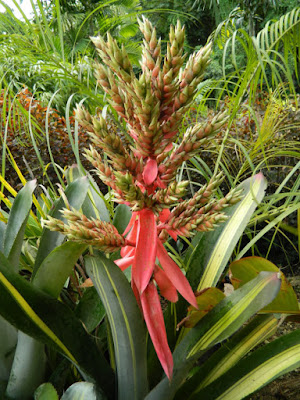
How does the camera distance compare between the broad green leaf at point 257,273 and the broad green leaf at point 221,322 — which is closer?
the broad green leaf at point 221,322

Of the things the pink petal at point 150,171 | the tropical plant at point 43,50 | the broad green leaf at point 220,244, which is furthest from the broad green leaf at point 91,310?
the tropical plant at point 43,50

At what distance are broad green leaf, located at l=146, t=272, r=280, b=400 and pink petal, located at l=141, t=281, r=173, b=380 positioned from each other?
0.08 metres

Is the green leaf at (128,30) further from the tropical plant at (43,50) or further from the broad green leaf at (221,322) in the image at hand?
the broad green leaf at (221,322)

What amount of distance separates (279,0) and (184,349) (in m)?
10.7

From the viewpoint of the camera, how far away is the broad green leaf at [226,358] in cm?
69

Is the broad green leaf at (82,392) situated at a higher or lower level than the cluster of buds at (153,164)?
lower

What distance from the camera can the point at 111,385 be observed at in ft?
2.20

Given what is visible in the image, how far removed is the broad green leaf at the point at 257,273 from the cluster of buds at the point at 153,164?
0.76 feet

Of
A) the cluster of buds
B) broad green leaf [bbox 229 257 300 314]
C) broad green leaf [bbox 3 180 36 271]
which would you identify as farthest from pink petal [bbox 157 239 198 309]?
broad green leaf [bbox 3 180 36 271]

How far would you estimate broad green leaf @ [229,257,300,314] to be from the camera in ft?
2.35

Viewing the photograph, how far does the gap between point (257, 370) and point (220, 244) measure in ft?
0.83

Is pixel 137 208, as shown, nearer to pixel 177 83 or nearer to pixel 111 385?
pixel 177 83

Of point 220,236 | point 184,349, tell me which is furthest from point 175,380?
point 220,236

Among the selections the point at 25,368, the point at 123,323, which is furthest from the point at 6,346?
the point at 123,323
